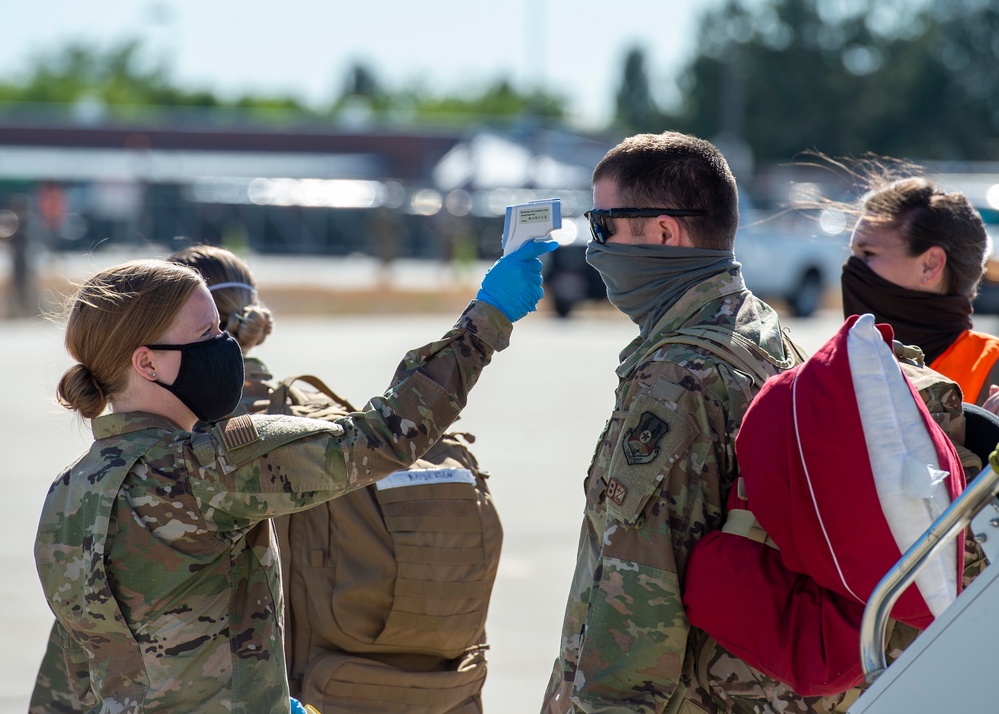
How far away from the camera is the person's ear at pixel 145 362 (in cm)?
245

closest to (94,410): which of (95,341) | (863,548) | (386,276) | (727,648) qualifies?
(95,341)

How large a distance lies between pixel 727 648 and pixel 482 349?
2.44 ft

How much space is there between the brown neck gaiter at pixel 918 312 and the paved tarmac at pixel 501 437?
210 cm

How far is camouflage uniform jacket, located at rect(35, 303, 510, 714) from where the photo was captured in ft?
7.54

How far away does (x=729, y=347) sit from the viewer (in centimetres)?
236

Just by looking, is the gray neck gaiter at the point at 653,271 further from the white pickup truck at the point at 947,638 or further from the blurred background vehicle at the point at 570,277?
the blurred background vehicle at the point at 570,277

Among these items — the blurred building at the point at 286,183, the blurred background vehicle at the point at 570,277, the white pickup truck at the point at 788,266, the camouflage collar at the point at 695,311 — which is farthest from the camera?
the blurred building at the point at 286,183

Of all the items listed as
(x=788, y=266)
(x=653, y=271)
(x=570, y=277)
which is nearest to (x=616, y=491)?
(x=653, y=271)

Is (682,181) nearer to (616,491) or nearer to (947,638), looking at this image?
(616,491)

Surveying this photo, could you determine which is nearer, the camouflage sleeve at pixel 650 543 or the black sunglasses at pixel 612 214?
the camouflage sleeve at pixel 650 543

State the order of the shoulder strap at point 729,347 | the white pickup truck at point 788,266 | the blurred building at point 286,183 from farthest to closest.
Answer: the blurred building at point 286,183 → the white pickup truck at point 788,266 → the shoulder strap at point 729,347

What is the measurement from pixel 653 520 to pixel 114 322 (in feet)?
3.67

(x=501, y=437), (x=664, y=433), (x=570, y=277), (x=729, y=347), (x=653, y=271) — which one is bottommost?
(x=570, y=277)

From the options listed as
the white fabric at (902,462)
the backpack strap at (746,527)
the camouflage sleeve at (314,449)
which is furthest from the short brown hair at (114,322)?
the white fabric at (902,462)
